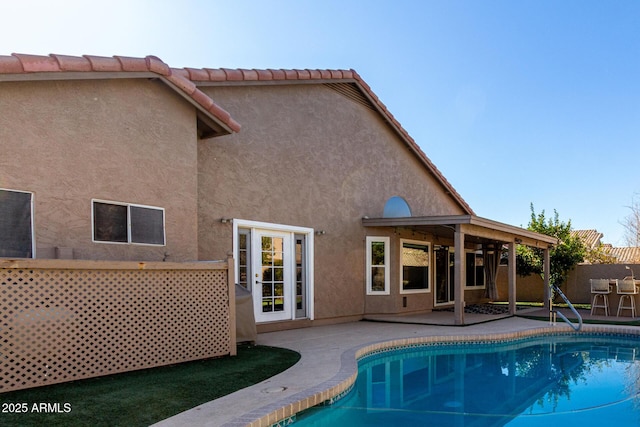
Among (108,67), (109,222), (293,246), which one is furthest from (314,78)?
(109,222)

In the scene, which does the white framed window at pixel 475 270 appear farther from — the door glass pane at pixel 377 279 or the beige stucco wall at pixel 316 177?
the door glass pane at pixel 377 279

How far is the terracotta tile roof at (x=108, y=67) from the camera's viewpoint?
6539 millimetres

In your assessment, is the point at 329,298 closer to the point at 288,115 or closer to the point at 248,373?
the point at 288,115

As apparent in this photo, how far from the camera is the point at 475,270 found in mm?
22016

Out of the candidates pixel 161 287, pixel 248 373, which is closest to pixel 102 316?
pixel 161 287

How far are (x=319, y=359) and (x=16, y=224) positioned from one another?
17.3 feet

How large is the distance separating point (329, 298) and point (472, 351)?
4.30m

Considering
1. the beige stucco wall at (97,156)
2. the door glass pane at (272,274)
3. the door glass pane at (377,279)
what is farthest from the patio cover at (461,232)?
the beige stucco wall at (97,156)

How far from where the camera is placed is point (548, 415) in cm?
680

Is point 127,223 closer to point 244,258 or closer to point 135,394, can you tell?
point 135,394

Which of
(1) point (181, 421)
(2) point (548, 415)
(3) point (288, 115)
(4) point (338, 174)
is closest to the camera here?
(1) point (181, 421)

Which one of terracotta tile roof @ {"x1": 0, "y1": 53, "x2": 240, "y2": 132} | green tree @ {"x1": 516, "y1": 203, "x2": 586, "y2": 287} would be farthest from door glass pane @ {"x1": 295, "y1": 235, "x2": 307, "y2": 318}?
green tree @ {"x1": 516, "y1": 203, "x2": 586, "y2": 287}

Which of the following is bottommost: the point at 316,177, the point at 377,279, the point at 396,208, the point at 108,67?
the point at 377,279

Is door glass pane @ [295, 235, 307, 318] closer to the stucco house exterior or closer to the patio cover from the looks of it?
the stucco house exterior
